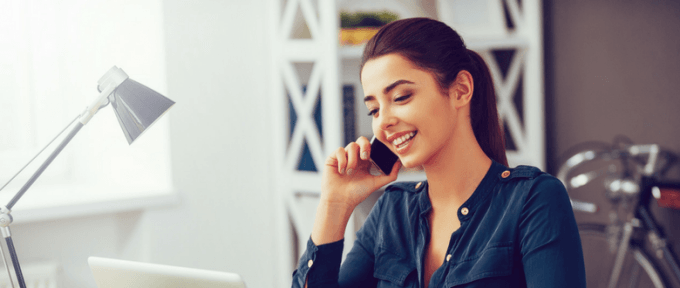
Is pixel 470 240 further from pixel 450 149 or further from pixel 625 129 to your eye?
pixel 625 129

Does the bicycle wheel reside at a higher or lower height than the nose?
lower

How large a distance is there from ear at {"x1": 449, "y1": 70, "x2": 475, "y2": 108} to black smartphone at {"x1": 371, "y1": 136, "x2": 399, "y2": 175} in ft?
0.69

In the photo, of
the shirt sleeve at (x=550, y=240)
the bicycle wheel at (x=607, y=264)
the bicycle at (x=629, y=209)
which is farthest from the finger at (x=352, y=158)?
the bicycle wheel at (x=607, y=264)

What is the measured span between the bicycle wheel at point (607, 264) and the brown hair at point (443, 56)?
1.40 m

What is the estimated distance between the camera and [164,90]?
6.66 feet

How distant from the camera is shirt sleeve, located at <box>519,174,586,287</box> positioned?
0.94 metres

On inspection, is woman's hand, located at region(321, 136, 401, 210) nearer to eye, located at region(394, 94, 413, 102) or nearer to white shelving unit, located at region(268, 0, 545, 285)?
eye, located at region(394, 94, 413, 102)

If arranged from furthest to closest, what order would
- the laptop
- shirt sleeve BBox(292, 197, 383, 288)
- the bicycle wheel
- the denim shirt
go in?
the bicycle wheel < shirt sleeve BBox(292, 197, 383, 288) < the denim shirt < the laptop

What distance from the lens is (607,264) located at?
2510 mm

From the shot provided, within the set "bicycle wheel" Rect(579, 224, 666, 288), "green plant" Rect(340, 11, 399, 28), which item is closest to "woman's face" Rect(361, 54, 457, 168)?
"green plant" Rect(340, 11, 399, 28)

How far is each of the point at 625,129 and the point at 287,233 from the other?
1.38m

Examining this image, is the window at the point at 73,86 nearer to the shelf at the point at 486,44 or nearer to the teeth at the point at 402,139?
the shelf at the point at 486,44

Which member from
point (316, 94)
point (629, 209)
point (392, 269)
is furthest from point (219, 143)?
point (629, 209)

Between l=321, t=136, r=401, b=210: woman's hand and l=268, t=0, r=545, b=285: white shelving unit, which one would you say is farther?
l=268, t=0, r=545, b=285: white shelving unit
